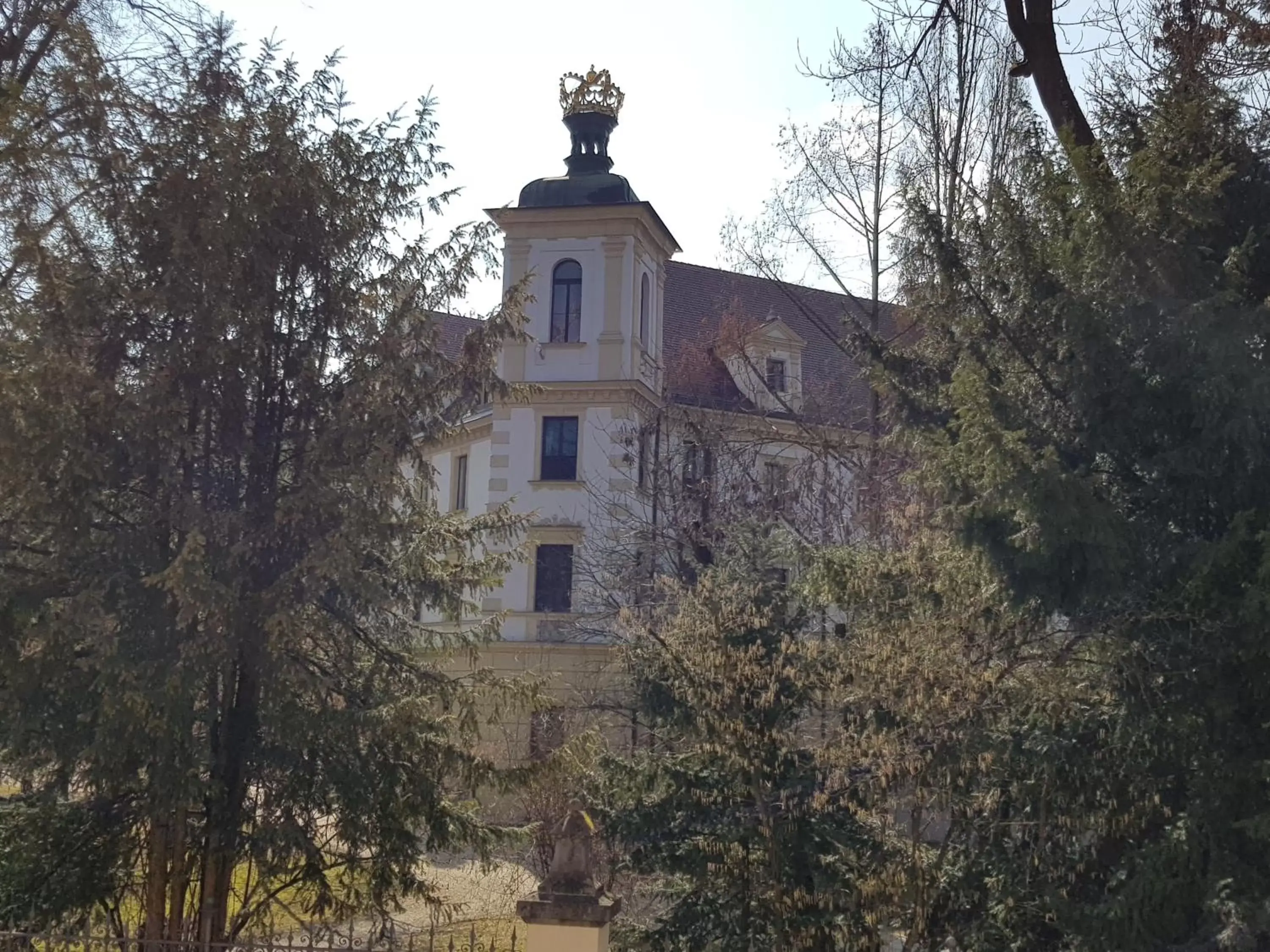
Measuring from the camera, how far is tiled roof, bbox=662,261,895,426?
2255 cm

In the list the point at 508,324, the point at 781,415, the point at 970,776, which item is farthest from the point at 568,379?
the point at 970,776

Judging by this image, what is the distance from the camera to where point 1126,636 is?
7586 mm

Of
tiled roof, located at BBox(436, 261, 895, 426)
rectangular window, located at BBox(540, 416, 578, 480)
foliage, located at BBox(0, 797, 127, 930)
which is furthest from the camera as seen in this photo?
rectangular window, located at BBox(540, 416, 578, 480)

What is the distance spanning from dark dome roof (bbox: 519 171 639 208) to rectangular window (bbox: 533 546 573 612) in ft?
22.3

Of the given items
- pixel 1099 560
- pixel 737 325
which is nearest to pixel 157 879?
pixel 1099 560

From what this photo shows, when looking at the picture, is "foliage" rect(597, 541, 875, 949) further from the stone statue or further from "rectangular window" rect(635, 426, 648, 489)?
"rectangular window" rect(635, 426, 648, 489)

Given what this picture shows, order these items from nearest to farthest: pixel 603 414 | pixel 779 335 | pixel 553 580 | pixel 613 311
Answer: pixel 553 580, pixel 603 414, pixel 613 311, pixel 779 335

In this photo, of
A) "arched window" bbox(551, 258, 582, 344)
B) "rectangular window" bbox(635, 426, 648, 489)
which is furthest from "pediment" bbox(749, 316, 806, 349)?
"rectangular window" bbox(635, 426, 648, 489)

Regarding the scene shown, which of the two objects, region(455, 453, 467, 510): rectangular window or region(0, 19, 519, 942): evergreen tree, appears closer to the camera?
region(0, 19, 519, 942): evergreen tree

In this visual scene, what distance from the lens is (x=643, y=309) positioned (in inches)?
1019

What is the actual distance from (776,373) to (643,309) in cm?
305

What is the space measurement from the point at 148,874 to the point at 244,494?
2576 millimetres

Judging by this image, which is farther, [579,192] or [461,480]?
[461,480]

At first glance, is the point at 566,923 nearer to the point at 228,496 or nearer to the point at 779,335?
the point at 228,496
